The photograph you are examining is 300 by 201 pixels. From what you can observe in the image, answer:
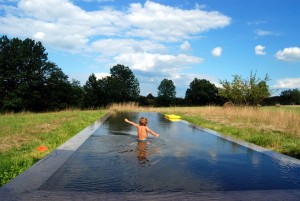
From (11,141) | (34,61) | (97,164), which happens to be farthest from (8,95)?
(97,164)

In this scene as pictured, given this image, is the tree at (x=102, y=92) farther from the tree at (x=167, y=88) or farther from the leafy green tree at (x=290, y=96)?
the leafy green tree at (x=290, y=96)

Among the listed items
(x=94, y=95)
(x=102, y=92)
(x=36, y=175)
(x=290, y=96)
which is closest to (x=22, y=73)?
(x=94, y=95)

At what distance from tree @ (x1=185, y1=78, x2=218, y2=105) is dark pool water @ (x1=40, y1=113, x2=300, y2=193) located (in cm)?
6752

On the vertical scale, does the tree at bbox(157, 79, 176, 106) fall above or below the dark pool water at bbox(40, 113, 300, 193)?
above

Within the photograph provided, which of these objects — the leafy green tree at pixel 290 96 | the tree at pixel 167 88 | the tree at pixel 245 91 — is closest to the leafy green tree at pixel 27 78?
the tree at pixel 245 91

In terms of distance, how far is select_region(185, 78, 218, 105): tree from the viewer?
7656cm

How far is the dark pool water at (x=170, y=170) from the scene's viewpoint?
16.1 ft

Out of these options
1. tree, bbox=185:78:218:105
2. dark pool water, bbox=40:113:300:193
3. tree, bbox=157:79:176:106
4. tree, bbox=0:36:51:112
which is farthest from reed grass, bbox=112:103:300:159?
tree, bbox=157:79:176:106

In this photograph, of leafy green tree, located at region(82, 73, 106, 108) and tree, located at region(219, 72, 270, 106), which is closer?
tree, located at region(219, 72, 270, 106)

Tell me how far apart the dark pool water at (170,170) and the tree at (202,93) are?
2658 inches

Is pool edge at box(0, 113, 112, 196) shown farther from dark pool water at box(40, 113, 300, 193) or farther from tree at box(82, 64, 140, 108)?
tree at box(82, 64, 140, 108)

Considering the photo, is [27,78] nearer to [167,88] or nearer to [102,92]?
[102,92]

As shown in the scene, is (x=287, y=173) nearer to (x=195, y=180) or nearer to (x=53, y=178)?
(x=195, y=180)

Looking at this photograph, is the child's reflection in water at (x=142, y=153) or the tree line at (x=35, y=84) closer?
the child's reflection in water at (x=142, y=153)
